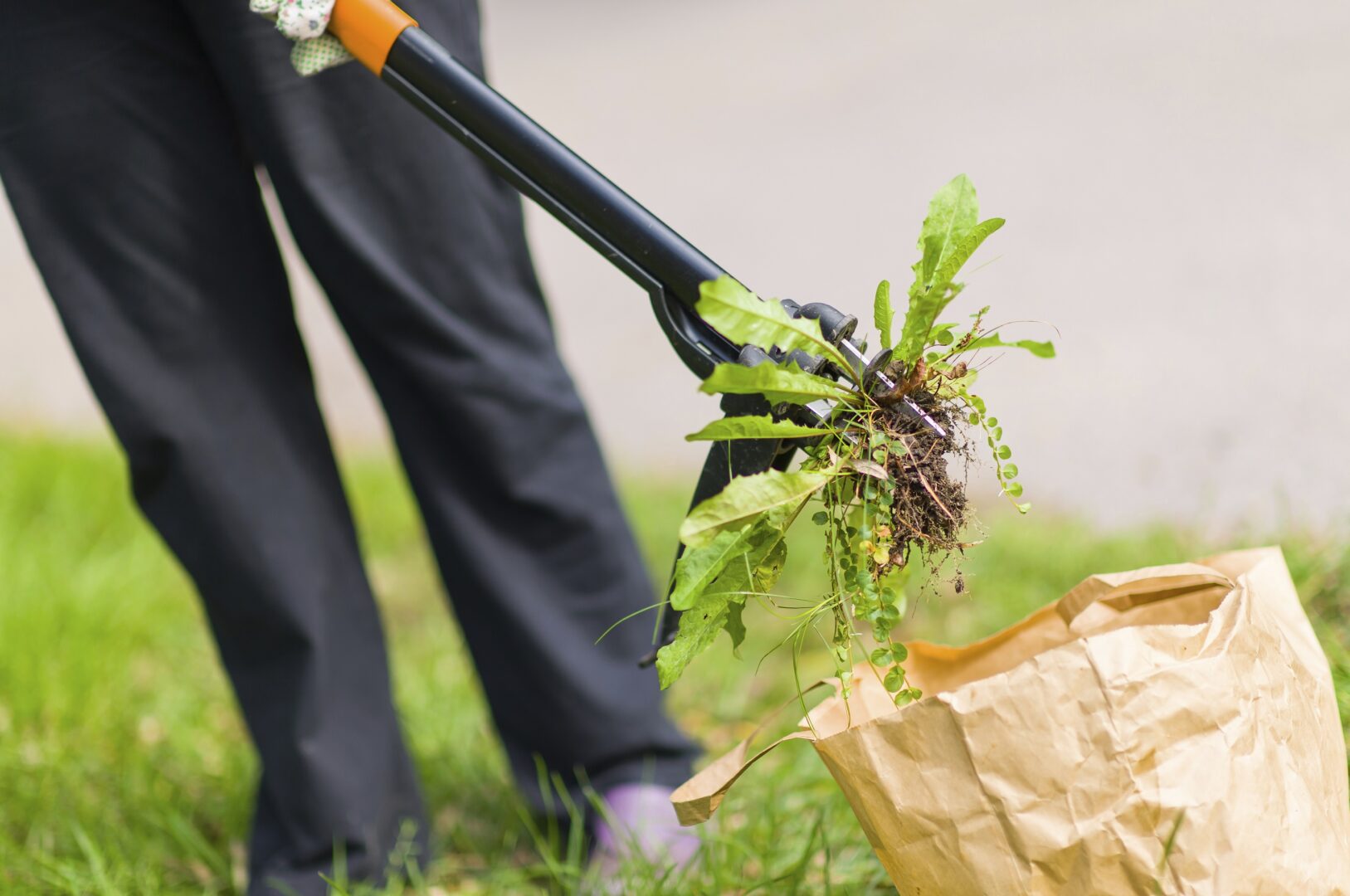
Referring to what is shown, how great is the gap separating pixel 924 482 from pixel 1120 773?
0.80ft

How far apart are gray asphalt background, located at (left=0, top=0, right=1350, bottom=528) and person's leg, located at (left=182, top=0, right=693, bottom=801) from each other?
3.23 ft

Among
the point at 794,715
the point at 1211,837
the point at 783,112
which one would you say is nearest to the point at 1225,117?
the point at 783,112

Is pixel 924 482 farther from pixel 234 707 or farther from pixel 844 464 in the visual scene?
pixel 234 707

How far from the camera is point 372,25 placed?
36.5 inches

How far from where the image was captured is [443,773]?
5.27 ft

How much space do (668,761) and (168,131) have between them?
97cm

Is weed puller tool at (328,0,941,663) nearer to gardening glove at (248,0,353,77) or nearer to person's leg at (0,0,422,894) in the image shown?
gardening glove at (248,0,353,77)

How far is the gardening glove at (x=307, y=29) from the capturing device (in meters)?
0.92

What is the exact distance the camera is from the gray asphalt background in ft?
7.48

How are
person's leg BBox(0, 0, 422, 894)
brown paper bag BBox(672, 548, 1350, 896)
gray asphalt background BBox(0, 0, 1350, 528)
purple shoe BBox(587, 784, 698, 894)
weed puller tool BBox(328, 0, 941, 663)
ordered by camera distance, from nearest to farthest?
brown paper bag BBox(672, 548, 1350, 896), weed puller tool BBox(328, 0, 941, 663), person's leg BBox(0, 0, 422, 894), purple shoe BBox(587, 784, 698, 894), gray asphalt background BBox(0, 0, 1350, 528)

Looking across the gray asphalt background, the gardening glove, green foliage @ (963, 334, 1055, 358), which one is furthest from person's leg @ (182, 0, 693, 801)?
the gray asphalt background

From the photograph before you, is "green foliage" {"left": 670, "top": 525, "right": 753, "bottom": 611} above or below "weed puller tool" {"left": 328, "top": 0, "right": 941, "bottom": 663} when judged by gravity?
below

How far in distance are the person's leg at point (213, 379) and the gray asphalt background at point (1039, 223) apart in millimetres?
1317

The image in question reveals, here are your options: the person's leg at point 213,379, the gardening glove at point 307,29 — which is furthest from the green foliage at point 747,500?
the person's leg at point 213,379
